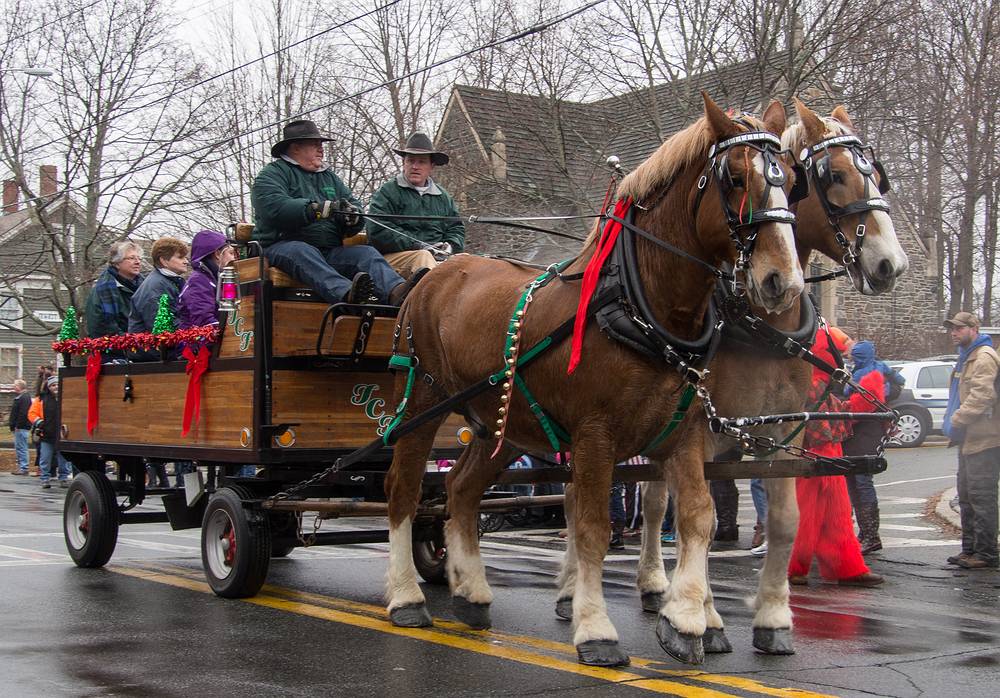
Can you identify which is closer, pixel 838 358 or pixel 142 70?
pixel 838 358

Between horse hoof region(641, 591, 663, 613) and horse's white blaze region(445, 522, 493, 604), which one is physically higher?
horse's white blaze region(445, 522, 493, 604)

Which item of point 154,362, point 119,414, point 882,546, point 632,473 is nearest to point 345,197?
point 154,362

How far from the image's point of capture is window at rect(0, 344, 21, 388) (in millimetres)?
46094

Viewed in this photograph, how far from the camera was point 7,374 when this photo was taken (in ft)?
152

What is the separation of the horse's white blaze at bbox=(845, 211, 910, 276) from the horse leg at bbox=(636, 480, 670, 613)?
2050mm

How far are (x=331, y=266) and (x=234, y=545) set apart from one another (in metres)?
1.96

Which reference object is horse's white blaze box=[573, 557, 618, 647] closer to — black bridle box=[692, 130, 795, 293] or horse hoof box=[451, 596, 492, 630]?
horse hoof box=[451, 596, 492, 630]

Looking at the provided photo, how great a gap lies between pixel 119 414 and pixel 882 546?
23.3ft

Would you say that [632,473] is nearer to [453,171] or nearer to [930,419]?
[453,171]

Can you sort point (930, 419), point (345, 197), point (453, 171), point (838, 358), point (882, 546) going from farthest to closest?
1. point (930, 419)
2. point (453, 171)
3. point (882, 546)
4. point (345, 197)
5. point (838, 358)

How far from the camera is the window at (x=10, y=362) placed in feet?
151

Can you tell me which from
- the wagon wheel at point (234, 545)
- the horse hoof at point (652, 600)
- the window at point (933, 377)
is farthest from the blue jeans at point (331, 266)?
the window at point (933, 377)

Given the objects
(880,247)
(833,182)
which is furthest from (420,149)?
(880,247)

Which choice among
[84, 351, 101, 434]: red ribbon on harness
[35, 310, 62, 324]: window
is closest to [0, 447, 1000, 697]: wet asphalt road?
[84, 351, 101, 434]: red ribbon on harness
